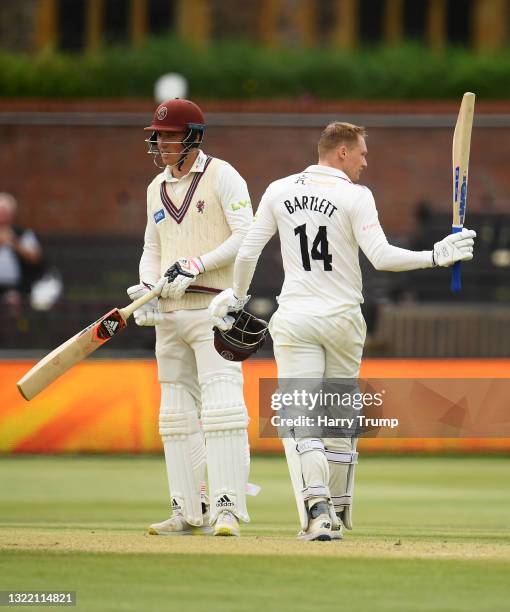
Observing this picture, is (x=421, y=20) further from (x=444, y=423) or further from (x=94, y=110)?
(x=444, y=423)

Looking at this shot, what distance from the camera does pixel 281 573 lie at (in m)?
5.74

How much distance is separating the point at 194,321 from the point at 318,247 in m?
0.78

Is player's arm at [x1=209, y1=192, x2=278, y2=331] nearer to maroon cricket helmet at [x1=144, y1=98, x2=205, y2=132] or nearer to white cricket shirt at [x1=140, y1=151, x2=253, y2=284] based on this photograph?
white cricket shirt at [x1=140, y1=151, x2=253, y2=284]

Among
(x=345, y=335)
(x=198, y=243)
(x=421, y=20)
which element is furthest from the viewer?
(x=421, y=20)

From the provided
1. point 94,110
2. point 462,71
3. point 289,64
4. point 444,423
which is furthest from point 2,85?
point 444,423

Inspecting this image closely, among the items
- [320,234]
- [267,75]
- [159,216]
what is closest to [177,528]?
[159,216]

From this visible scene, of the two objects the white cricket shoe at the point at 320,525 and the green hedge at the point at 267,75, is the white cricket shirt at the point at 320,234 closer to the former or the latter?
the white cricket shoe at the point at 320,525

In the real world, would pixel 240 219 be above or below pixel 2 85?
below

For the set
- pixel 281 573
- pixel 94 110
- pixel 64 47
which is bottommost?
pixel 281 573

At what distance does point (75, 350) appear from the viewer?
24.1 ft

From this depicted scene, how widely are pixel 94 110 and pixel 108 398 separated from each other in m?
7.83

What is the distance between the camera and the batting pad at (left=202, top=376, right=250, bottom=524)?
23.8 feet

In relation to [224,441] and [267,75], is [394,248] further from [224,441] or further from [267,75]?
[267,75]

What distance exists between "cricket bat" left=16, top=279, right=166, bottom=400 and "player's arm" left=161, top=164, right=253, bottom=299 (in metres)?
0.09
